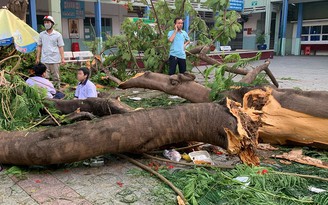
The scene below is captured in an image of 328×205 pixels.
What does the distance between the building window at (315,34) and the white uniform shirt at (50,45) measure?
21714mm

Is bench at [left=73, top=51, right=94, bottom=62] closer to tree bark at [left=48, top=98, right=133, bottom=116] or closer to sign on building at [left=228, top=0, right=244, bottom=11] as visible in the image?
tree bark at [left=48, top=98, right=133, bottom=116]

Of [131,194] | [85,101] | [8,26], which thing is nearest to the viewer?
[131,194]

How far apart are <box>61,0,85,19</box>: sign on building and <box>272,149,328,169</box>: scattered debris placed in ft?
51.5

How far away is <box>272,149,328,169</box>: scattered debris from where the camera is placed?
3.14 meters

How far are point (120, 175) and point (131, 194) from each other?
409mm

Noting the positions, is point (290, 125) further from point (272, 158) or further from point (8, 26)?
point (8, 26)

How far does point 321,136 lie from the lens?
10.9ft

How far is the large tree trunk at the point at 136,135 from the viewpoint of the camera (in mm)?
2838

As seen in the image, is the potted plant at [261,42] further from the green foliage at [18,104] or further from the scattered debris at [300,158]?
the green foliage at [18,104]

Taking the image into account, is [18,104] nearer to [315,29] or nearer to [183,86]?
[183,86]

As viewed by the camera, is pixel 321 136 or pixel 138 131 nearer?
pixel 138 131

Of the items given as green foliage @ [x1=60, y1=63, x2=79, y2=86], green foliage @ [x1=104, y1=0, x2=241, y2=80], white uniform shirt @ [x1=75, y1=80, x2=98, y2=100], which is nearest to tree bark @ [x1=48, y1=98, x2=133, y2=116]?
white uniform shirt @ [x1=75, y1=80, x2=98, y2=100]

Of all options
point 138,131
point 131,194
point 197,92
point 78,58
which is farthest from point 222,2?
point 78,58

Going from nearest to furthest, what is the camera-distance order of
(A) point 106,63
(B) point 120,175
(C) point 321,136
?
(B) point 120,175 → (C) point 321,136 → (A) point 106,63
